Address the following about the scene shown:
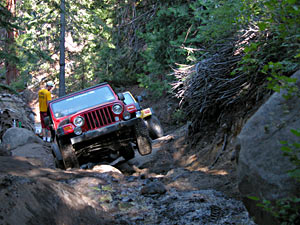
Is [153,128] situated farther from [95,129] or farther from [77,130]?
[77,130]

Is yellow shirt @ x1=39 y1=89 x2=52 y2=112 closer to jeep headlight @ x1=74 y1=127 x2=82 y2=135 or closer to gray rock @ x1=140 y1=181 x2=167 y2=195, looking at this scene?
jeep headlight @ x1=74 y1=127 x2=82 y2=135

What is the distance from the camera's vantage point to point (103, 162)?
9.30m

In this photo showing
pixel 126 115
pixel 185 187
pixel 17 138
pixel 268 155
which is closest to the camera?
pixel 268 155

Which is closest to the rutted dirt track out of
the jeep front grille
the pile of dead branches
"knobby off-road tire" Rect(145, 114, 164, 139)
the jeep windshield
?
the pile of dead branches

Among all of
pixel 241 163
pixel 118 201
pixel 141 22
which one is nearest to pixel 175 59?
pixel 141 22

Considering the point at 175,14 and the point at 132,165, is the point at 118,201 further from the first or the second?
the point at 175,14

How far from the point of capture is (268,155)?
3.17 m

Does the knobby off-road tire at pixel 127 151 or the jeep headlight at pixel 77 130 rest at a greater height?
the jeep headlight at pixel 77 130

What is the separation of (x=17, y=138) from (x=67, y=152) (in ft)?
17.7

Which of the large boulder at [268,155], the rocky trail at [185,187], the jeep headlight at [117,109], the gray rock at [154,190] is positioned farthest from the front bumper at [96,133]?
the large boulder at [268,155]

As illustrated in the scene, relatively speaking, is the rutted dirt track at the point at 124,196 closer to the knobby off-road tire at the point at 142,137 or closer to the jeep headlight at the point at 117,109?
the knobby off-road tire at the point at 142,137

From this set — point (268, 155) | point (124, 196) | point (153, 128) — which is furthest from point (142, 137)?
point (268, 155)

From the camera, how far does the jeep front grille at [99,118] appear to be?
305 inches

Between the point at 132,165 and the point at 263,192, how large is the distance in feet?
20.6
